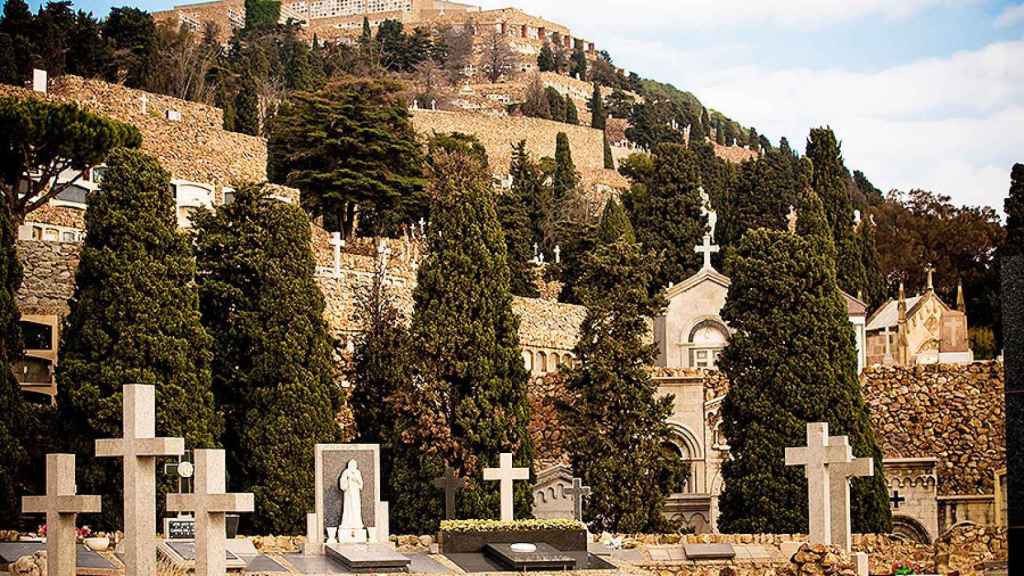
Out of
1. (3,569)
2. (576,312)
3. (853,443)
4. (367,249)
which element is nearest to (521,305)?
(576,312)

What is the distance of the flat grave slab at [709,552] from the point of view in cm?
2647

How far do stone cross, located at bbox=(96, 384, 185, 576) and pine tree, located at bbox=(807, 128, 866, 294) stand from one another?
29339 millimetres

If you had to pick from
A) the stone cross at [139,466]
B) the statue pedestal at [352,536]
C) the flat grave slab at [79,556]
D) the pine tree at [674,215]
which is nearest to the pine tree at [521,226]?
the pine tree at [674,215]

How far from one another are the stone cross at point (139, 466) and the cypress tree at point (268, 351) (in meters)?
8.53

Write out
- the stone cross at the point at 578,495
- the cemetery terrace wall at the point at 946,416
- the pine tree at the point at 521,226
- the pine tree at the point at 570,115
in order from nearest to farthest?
the stone cross at the point at 578,495 → the cemetery terrace wall at the point at 946,416 → the pine tree at the point at 521,226 → the pine tree at the point at 570,115

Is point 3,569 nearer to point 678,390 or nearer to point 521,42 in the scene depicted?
point 678,390

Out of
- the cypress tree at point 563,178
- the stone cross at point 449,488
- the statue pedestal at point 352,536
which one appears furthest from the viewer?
the cypress tree at point 563,178

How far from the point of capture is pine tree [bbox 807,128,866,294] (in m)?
47.7

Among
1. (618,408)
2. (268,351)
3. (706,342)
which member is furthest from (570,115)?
(268,351)

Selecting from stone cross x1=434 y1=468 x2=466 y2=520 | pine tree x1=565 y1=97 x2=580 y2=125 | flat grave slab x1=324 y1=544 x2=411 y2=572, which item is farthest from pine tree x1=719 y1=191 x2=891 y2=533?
pine tree x1=565 y1=97 x2=580 y2=125

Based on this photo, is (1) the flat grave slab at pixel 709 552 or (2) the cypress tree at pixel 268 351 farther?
(2) the cypress tree at pixel 268 351

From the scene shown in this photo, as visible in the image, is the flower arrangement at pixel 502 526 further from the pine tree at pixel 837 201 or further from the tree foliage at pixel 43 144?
the pine tree at pixel 837 201

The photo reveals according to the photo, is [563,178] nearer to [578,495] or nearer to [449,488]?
[578,495]

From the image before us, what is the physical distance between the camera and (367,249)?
47.3 m
